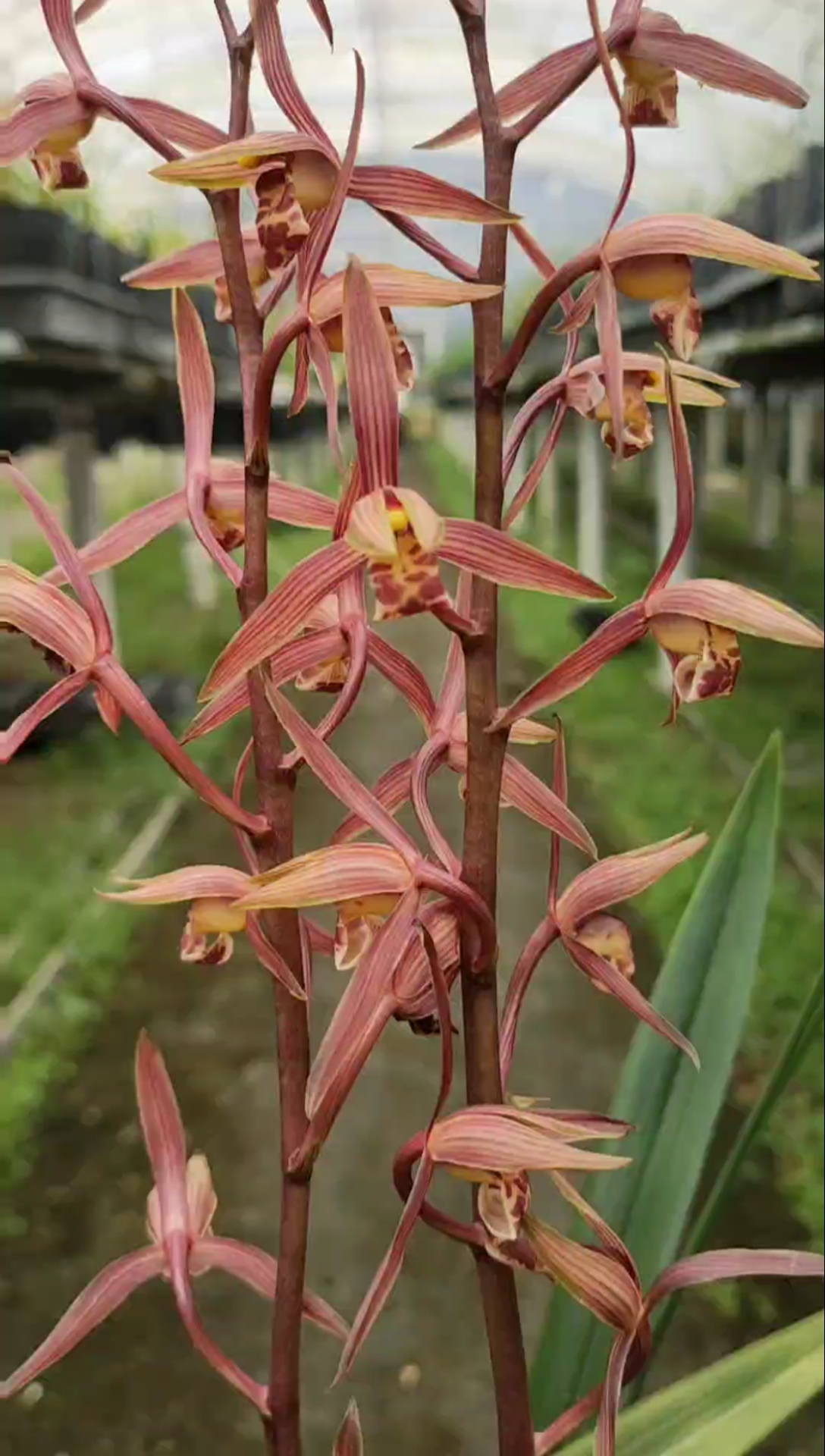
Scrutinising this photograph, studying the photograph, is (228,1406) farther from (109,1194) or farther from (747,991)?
(747,991)

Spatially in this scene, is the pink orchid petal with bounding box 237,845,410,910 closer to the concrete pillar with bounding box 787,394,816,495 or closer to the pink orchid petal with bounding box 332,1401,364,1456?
the pink orchid petal with bounding box 332,1401,364,1456

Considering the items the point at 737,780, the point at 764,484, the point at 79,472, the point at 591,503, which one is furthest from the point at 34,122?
the point at 764,484

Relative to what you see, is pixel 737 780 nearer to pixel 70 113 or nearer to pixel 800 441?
pixel 70 113

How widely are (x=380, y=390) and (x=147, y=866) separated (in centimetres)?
148

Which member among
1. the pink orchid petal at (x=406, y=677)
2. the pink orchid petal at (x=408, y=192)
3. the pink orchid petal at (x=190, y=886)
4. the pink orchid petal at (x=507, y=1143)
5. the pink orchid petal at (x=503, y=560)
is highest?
the pink orchid petal at (x=408, y=192)

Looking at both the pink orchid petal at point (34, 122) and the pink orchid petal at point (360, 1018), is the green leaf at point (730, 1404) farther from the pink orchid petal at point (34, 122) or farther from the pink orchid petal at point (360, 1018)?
the pink orchid petal at point (34, 122)

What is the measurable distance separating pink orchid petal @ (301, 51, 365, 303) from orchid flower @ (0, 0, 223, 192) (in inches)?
2.2

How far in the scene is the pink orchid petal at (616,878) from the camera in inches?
14.1

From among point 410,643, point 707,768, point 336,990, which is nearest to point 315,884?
point 336,990

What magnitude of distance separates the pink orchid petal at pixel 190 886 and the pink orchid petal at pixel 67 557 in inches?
2.6

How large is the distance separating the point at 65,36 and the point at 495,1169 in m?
0.33

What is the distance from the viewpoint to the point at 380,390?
282 millimetres

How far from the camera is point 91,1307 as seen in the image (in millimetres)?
386

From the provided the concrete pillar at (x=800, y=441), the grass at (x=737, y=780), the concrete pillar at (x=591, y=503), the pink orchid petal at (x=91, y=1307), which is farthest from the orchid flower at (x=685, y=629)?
the concrete pillar at (x=800, y=441)
